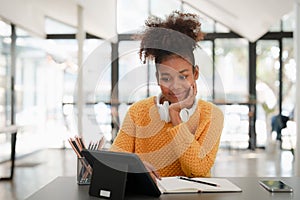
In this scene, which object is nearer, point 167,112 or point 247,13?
point 167,112


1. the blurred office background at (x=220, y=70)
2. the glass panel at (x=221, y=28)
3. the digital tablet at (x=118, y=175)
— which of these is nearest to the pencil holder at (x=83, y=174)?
the digital tablet at (x=118, y=175)

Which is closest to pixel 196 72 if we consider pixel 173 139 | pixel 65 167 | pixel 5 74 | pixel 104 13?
pixel 173 139

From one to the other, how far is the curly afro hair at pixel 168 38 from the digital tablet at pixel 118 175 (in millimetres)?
342

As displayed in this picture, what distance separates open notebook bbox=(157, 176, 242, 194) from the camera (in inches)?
53.9

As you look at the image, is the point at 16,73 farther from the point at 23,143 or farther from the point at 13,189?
the point at 13,189

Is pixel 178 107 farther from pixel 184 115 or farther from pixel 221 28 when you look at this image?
pixel 221 28

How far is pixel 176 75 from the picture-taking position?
1.41m

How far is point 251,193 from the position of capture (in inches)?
54.2

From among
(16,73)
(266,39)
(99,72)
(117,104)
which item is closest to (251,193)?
(117,104)

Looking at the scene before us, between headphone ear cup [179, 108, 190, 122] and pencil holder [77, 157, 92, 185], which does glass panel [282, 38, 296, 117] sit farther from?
pencil holder [77, 157, 92, 185]

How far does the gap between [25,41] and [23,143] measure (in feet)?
6.02

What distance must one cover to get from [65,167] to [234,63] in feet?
15.5

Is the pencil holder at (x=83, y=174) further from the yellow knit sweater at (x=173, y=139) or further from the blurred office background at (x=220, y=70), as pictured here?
the blurred office background at (x=220, y=70)

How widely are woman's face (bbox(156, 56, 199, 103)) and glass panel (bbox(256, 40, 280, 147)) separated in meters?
7.83
